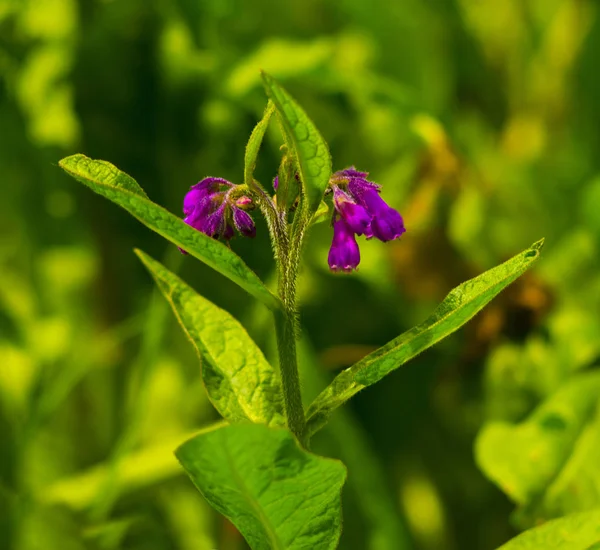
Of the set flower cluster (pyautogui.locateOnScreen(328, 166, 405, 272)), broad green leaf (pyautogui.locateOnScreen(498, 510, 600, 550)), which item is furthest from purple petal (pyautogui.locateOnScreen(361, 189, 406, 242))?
broad green leaf (pyautogui.locateOnScreen(498, 510, 600, 550))

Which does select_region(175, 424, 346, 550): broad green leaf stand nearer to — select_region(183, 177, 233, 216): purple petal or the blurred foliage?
select_region(183, 177, 233, 216): purple petal

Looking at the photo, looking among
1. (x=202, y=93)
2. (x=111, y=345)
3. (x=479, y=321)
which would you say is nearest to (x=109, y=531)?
(x=111, y=345)

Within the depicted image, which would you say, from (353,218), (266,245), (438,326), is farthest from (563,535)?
(266,245)

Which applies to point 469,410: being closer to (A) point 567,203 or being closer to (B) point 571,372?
(B) point 571,372

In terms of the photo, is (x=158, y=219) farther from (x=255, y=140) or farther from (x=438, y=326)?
(x=438, y=326)

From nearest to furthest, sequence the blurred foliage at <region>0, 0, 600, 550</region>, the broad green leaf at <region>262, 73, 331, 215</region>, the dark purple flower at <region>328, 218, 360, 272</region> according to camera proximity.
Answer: the broad green leaf at <region>262, 73, 331, 215</region>, the dark purple flower at <region>328, 218, 360, 272</region>, the blurred foliage at <region>0, 0, 600, 550</region>

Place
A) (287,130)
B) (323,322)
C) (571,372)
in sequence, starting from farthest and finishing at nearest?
(323,322), (571,372), (287,130)

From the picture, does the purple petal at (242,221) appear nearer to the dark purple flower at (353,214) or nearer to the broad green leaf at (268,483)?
the dark purple flower at (353,214)
